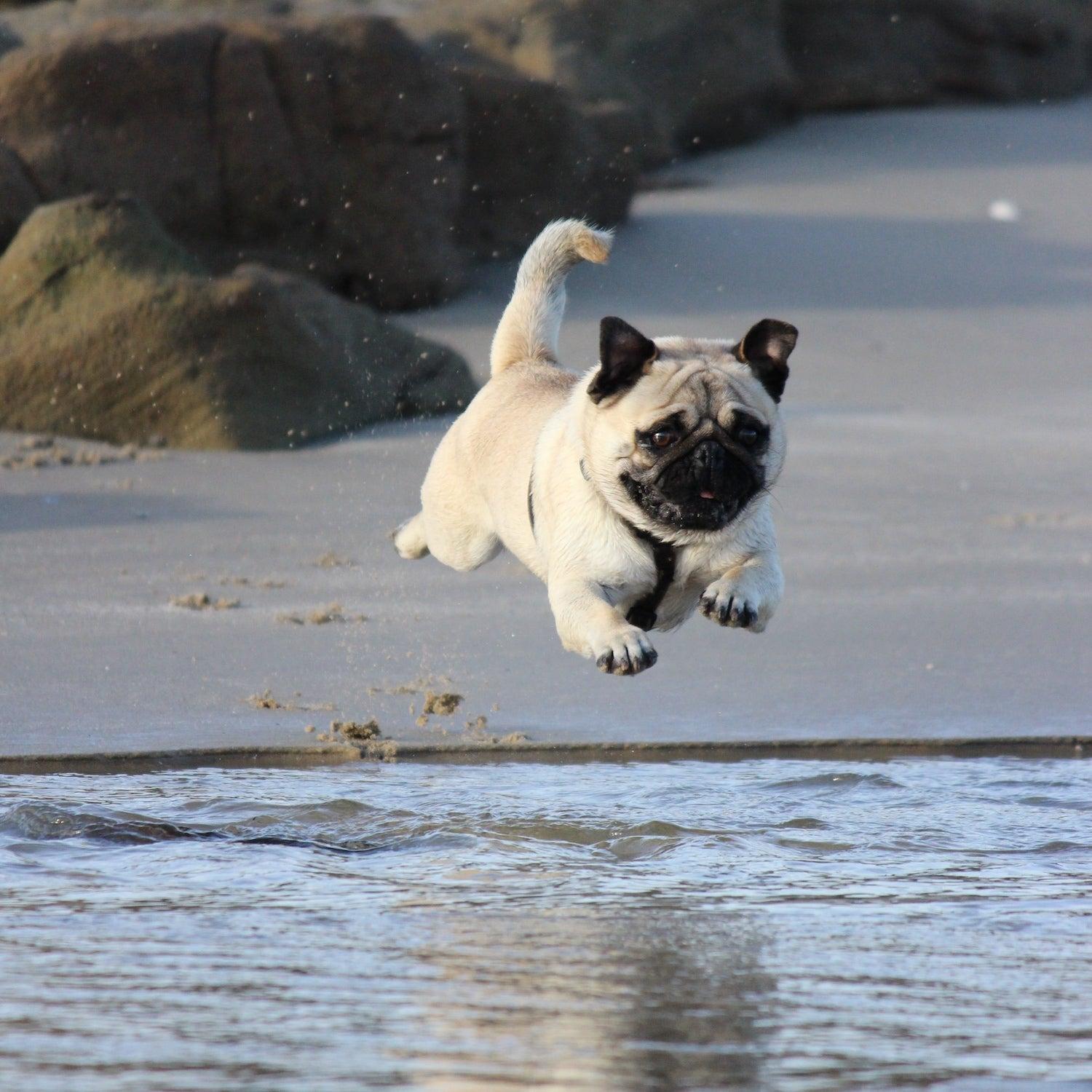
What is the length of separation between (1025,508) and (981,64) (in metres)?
10.7

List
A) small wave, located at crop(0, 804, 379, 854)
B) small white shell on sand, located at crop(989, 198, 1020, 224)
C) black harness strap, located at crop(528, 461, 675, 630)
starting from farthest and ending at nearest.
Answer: small white shell on sand, located at crop(989, 198, 1020, 224)
small wave, located at crop(0, 804, 379, 854)
black harness strap, located at crop(528, 461, 675, 630)

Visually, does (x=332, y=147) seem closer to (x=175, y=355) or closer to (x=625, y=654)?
(x=175, y=355)

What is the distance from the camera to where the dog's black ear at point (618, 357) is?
201 inches

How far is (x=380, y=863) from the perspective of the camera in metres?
5.35

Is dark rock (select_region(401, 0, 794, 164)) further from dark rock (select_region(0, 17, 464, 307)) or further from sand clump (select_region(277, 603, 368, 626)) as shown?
sand clump (select_region(277, 603, 368, 626))

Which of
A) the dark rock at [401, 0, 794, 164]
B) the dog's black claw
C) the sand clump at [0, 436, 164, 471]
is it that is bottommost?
the dog's black claw

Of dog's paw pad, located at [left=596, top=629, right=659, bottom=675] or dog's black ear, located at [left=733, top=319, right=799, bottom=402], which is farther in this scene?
dog's black ear, located at [left=733, top=319, right=799, bottom=402]

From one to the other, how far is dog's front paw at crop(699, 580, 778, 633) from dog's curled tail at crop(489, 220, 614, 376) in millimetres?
1498

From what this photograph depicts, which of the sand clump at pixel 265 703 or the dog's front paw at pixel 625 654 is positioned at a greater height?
the dog's front paw at pixel 625 654

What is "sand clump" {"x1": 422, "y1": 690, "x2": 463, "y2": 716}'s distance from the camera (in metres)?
6.93

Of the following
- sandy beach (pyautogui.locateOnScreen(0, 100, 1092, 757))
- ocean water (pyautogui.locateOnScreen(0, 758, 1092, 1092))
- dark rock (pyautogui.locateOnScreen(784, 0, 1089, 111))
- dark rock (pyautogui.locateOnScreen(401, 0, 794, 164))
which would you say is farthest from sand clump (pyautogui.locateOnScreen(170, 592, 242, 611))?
dark rock (pyautogui.locateOnScreen(784, 0, 1089, 111))

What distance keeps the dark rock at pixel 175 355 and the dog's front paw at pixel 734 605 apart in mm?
6150

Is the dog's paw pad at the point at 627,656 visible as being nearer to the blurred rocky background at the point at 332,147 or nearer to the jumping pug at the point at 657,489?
the jumping pug at the point at 657,489

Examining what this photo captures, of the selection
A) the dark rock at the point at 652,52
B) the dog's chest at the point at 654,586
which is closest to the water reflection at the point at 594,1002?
the dog's chest at the point at 654,586
